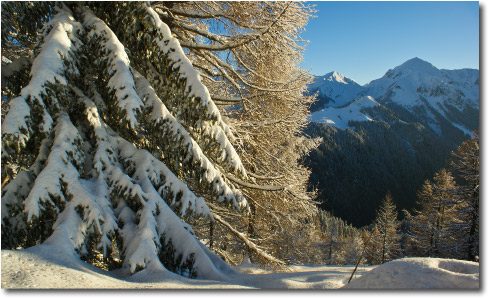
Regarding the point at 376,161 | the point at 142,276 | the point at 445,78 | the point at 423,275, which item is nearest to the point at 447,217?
the point at 445,78

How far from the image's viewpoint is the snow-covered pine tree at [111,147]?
226cm

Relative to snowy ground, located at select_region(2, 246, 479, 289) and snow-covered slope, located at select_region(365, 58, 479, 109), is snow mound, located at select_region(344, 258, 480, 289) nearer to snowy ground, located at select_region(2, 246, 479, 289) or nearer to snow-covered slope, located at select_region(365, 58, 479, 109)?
snowy ground, located at select_region(2, 246, 479, 289)

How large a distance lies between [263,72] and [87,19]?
334 cm

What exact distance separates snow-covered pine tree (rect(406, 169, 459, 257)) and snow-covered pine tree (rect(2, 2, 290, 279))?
19.2 ft

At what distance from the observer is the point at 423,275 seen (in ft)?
6.33

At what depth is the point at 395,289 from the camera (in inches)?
77.5

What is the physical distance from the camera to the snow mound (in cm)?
190

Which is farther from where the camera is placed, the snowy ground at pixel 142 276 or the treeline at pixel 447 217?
the treeline at pixel 447 217

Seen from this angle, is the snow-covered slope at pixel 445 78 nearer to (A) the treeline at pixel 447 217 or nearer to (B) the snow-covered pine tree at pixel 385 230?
(A) the treeline at pixel 447 217

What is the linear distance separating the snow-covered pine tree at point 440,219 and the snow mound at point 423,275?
4631mm

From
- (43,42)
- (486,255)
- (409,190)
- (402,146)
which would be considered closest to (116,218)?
(43,42)

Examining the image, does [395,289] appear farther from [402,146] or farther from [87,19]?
[402,146]

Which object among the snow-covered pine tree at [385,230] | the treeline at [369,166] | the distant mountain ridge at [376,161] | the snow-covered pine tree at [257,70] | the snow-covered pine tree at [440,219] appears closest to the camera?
the snow-covered pine tree at [257,70]

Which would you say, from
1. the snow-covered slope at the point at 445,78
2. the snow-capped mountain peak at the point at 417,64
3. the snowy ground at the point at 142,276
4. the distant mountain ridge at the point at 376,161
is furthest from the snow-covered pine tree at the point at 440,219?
the distant mountain ridge at the point at 376,161
